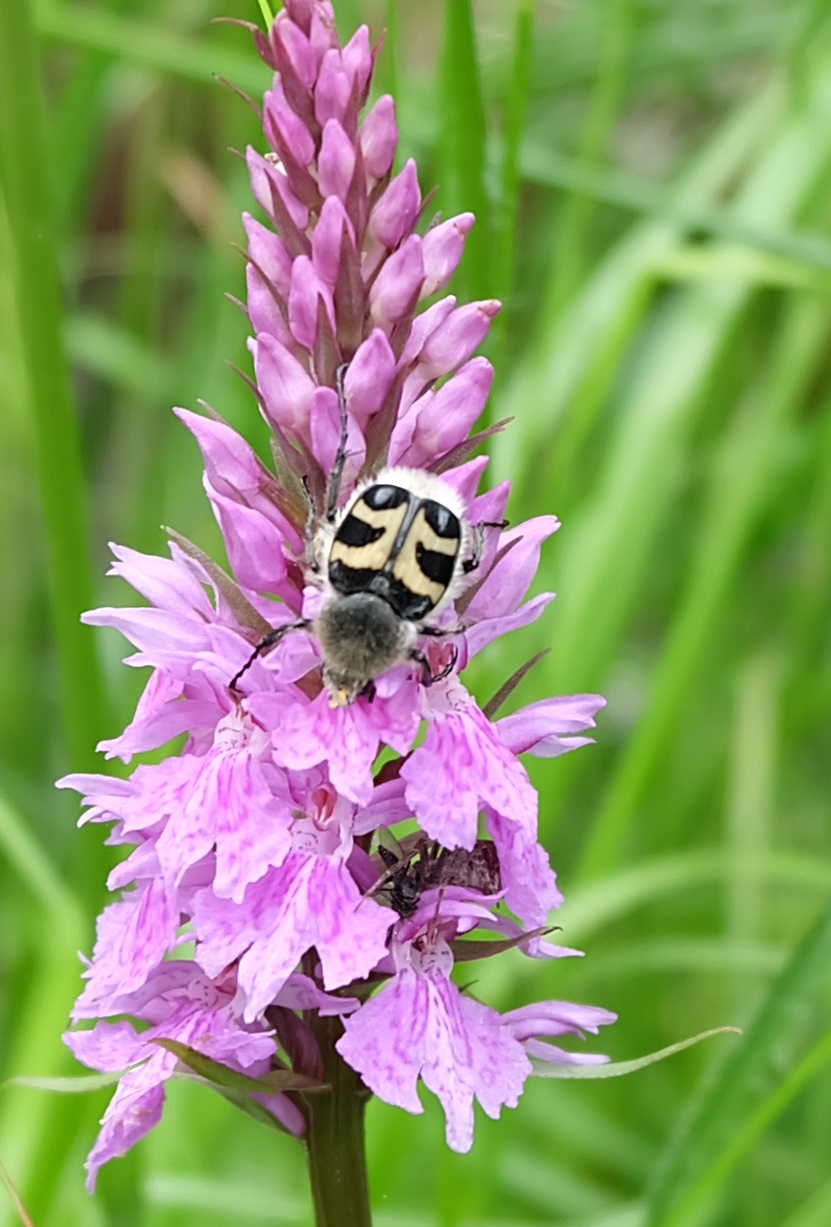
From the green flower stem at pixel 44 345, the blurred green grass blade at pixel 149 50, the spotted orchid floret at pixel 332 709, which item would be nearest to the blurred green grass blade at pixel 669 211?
the blurred green grass blade at pixel 149 50

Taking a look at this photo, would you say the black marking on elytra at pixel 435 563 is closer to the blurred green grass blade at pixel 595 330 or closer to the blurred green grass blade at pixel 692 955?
the blurred green grass blade at pixel 595 330

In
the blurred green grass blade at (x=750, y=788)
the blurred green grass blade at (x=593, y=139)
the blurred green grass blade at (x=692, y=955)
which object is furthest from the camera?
the blurred green grass blade at (x=750, y=788)

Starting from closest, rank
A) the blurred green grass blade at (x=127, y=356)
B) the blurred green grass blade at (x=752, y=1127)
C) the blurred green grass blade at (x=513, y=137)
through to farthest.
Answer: the blurred green grass blade at (x=752, y=1127)
the blurred green grass blade at (x=513, y=137)
the blurred green grass blade at (x=127, y=356)

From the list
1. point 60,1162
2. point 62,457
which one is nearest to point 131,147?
point 62,457

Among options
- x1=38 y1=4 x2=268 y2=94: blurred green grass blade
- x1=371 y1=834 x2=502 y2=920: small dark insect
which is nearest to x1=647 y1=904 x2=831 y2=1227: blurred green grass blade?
x1=371 y1=834 x2=502 y2=920: small dark insect

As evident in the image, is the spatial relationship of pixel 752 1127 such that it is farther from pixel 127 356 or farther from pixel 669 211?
pixel 127 356
